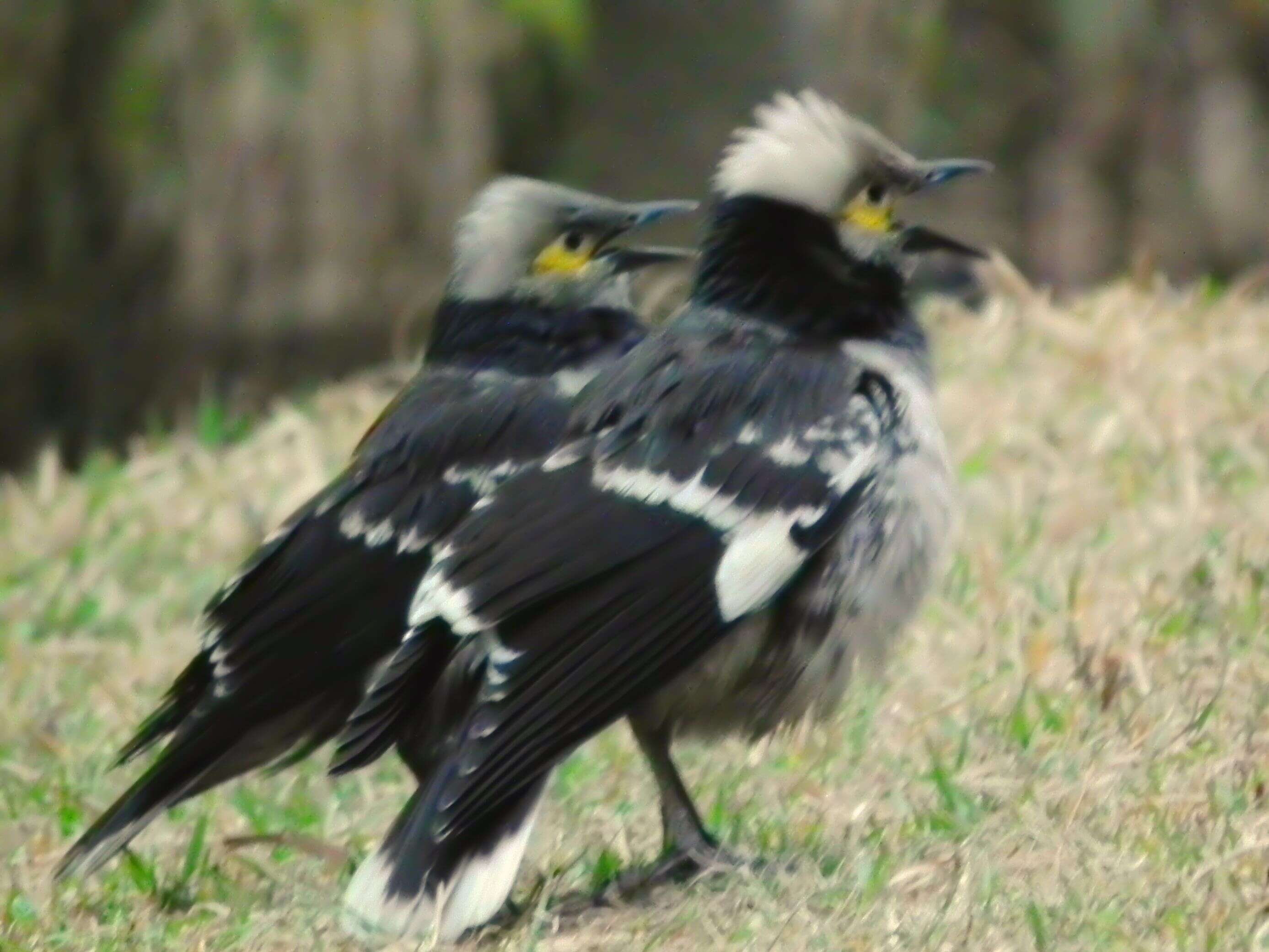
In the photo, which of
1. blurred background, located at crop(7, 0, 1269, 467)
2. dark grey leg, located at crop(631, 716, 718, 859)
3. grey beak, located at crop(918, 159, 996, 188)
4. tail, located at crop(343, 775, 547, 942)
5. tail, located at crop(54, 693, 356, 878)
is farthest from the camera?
blurred background, located at crop(7, 0, 1269, 467)

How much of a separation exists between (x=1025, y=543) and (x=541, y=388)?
1814 mm

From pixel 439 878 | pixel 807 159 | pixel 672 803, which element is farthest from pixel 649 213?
pixel 439 878

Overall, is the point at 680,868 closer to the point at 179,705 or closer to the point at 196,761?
the point at 196,761

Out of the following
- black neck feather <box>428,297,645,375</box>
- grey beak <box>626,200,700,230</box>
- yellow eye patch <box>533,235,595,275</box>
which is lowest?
black neck feather <box>428,297,645,375</box>

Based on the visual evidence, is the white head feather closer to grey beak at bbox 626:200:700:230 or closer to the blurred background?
grey beak at bbox 626:200:700:230

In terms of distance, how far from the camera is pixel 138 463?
26.6 ft

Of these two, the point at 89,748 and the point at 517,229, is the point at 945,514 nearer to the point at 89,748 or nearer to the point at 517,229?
the point at 517,229

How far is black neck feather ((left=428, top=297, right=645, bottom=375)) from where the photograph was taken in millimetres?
4895

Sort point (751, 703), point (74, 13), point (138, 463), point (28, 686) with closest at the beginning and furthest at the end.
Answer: point (751, 703), point (28, 686), point (138, 463), point (74, 13)

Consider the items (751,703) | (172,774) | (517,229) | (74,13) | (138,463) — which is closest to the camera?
(751,703)

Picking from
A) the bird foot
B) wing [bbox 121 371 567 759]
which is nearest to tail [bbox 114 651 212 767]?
wing [bbox 121 371 567 759]

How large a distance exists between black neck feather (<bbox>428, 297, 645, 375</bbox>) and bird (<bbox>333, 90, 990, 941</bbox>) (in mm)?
454

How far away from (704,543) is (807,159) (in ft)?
3.15

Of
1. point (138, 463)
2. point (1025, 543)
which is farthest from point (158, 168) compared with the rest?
point (1025, 543)
